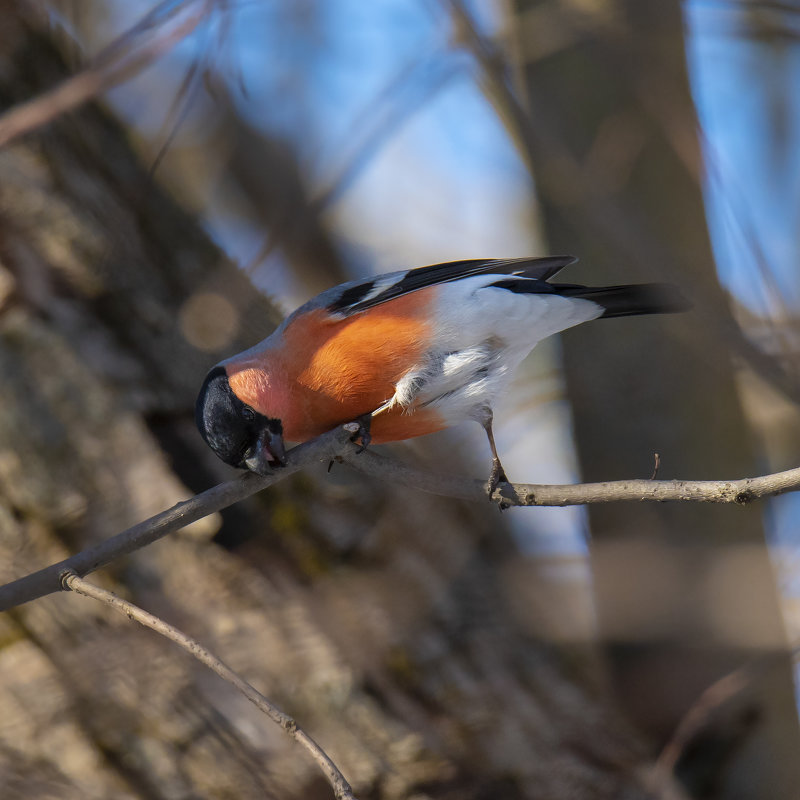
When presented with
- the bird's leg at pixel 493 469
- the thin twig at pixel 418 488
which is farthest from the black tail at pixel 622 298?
the thin twig at pixel 418 488

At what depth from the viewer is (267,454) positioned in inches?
107

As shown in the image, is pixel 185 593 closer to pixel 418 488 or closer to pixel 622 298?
pixel 418 488

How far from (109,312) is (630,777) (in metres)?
2.95

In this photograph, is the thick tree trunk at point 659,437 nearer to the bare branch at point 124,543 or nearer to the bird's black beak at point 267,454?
the bird's black beak at point 267,454

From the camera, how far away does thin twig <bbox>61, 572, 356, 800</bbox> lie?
1663mm

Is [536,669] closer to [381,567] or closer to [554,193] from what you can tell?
[381,567]

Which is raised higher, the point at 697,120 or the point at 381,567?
the point at 697,120

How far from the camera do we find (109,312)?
132 inches

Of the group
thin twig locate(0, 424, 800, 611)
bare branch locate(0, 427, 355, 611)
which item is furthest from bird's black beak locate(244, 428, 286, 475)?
A: bare branch locate(0, 427, 355, 611)

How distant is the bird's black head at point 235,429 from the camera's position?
109 inches

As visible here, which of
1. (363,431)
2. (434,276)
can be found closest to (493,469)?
(363,431)

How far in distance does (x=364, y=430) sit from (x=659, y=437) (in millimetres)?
1850

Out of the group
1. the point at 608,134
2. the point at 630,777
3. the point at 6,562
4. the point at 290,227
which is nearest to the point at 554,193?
the point at 608,134

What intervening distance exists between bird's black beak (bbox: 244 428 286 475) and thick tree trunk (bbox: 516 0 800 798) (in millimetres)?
1417
